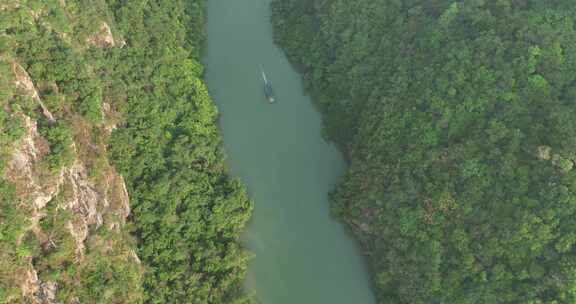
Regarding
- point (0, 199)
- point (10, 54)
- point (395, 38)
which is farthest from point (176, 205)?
point (395, 38)

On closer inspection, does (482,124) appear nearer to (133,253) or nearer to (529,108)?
(529,108)

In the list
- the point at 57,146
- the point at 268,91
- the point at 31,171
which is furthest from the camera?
the point at 268,91

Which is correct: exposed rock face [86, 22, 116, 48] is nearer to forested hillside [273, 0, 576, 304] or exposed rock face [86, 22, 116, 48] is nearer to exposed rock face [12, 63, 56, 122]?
exposed rock face [12, 63, 56, 122]

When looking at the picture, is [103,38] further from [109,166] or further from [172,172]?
[172,172]

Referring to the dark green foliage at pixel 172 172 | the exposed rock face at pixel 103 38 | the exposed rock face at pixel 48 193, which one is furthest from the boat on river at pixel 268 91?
the exposed rock face at pixel 48 193

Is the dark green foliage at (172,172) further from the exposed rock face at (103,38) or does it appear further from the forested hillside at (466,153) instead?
the forested hillside at (466,153)

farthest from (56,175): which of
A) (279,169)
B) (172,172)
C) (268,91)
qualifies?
(268,91)

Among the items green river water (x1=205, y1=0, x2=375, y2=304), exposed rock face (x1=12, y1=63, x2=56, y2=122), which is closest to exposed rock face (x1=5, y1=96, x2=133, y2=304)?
exposed rock face (x1=12, y1=63, x2=56, y2=122)
